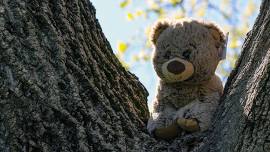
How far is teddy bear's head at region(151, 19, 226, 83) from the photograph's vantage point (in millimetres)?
2113

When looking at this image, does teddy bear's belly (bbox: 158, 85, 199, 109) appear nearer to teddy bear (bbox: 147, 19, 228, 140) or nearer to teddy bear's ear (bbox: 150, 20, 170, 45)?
teddy bear (bbox: 147, 19, 228, 140)

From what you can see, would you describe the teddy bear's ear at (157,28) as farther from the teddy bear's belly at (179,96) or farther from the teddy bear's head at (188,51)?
the teddy bear's belly at (179,96)

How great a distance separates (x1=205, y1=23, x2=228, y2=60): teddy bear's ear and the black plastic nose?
199 mm

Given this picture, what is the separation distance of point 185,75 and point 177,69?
0.14 feet

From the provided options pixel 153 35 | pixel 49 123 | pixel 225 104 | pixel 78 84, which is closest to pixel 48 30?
pixel 78 84

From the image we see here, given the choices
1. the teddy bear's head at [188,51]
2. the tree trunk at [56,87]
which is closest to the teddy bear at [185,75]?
the teddy bear's head at [188,51]

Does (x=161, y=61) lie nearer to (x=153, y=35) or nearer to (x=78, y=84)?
(x=153, y=35)

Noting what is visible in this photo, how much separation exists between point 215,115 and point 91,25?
586mm

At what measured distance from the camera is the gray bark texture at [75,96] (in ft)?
5.74

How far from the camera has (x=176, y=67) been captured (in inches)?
82.1

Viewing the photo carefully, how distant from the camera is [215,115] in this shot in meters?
2.02

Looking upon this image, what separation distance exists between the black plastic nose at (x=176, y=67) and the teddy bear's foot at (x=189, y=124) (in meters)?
0.17

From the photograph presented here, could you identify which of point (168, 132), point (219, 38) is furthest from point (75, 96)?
point (219, 38)

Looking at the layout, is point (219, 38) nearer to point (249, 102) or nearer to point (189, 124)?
point (189, 124)
